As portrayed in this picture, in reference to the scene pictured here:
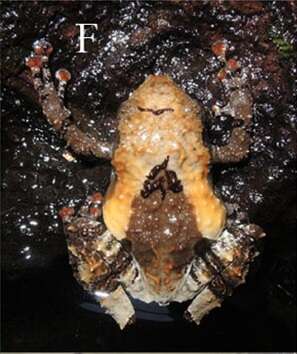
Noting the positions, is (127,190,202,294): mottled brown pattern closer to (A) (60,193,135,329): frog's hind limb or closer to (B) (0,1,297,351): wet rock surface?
(A) (60,193,135,329): frog's hind limb

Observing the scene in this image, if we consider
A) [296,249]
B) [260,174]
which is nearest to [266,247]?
[296,249]

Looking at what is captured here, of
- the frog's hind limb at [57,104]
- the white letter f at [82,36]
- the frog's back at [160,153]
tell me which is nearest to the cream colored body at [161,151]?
the frog's back at [160,153]

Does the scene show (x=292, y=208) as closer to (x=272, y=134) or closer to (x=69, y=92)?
(x=272, y=134)

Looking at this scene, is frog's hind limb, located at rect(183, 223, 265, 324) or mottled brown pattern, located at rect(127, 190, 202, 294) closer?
mottled brown pattern, located at rect(127, 190, 202, 294)

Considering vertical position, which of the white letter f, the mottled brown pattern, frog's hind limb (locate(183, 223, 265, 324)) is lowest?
frog's hind limb (locate(183, 223, 265, 324))

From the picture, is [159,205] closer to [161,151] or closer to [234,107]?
[161,151]

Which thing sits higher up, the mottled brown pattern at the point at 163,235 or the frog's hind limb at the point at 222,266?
the mottled brown pattern at the point at 163,235

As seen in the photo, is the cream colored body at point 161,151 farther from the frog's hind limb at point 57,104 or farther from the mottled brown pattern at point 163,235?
the frog's hind limb at point 57,104

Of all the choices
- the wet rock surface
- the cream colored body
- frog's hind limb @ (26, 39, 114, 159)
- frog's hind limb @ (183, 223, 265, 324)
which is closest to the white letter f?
the wet rock surface
